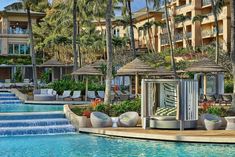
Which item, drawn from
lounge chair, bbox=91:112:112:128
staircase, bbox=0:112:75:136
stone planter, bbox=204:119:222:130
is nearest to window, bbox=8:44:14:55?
staircase, bbox=0:112:75:136

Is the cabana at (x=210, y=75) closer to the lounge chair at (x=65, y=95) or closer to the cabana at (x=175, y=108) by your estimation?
the cabana at (x=175, y=108)

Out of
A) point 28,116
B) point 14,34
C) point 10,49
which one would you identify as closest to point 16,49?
point 10,49

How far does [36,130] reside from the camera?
58.6 ft

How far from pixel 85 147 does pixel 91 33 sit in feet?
156

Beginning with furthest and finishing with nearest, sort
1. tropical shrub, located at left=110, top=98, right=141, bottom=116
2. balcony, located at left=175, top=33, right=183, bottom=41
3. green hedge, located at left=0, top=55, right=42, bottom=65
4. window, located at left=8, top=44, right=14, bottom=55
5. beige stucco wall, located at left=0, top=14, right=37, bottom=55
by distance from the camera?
1. window, located at left=8, top=44, right=14, bottom=55
2. beige stucco wall, located at left=0, top=14, right=37, bottom=55
3. balcony, located at left=175, top=33, right=183, bottom=41
4. green hedge, located at left=0, top=55, right=42, bottom=65
5. tropical shrub, located at left=110, top=98, right=141, bottom=116

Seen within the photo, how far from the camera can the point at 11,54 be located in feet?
203

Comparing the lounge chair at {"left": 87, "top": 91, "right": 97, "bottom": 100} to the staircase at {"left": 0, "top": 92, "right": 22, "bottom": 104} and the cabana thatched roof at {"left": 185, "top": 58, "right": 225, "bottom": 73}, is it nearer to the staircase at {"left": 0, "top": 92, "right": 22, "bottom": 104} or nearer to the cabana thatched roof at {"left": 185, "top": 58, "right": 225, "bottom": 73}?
the staircase at {"left": 0, "top": 92, "right": 22, "bottom": 104}

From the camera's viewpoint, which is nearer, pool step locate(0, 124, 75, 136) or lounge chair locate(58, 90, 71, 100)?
pool step locate(0, 124, 75, 136)

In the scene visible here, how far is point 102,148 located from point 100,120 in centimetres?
350

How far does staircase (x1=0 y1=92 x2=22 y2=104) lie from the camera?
3232 centimetres

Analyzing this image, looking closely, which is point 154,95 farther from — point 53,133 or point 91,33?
point 91,33

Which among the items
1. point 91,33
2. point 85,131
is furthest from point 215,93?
point 91,33

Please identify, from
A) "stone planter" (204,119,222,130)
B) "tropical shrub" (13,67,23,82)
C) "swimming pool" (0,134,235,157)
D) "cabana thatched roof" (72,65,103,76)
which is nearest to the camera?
"swimming pool" (0,134,235,157)

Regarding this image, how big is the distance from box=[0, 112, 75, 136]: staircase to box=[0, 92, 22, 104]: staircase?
1326 cm
